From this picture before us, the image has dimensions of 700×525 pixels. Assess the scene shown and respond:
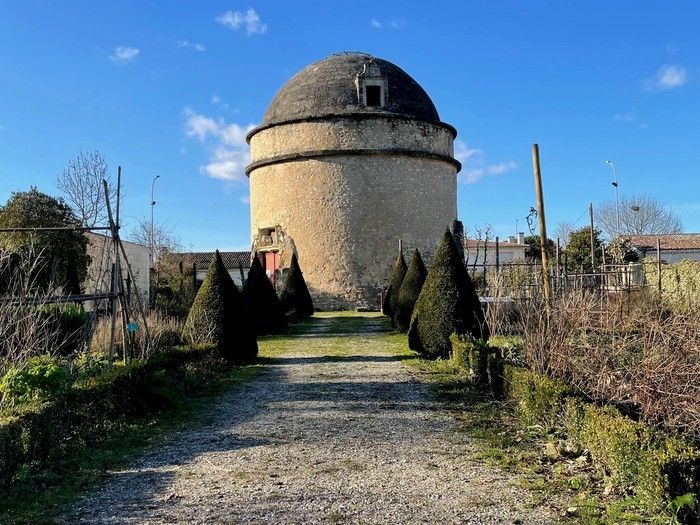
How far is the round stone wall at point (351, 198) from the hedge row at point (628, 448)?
20.1m

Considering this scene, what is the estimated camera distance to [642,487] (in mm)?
4066

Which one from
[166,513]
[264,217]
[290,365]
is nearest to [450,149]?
[264,217]

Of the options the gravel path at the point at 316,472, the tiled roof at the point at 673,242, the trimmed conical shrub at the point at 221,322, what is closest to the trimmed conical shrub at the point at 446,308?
the gravel path at the point at 316,472

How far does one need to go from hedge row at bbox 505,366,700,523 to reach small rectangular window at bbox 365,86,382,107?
71.2ft

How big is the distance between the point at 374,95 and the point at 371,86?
0.38m

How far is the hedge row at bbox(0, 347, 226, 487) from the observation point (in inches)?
198

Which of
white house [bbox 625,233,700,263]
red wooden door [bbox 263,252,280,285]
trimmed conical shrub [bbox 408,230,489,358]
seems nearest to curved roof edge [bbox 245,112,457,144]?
red wooden door [bbox 263,252,280,285]

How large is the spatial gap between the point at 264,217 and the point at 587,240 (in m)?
17.9

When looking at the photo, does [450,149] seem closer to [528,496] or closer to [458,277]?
[458,277]

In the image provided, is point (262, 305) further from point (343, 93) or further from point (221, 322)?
point (343, 93)

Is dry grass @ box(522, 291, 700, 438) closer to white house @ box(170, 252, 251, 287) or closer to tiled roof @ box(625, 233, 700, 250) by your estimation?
tiled roof @ box(625, 233, 700, 250)

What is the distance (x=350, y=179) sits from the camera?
2612 centimetres

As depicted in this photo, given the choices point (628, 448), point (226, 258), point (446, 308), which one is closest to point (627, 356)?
point (628, 448)

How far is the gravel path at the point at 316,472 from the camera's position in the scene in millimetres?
4293
